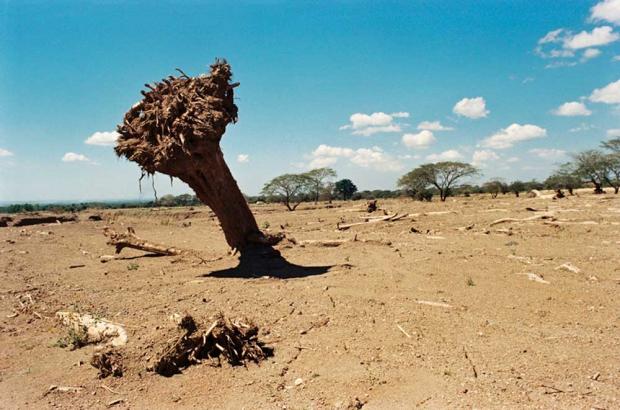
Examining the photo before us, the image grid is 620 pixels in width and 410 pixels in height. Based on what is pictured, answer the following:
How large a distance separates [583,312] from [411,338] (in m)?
3.06

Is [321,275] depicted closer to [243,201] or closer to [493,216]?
[243,201]

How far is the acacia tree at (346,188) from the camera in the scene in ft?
292

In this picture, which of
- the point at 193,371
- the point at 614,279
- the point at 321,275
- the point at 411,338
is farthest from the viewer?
the point at 321,275

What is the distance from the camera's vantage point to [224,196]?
10312mm

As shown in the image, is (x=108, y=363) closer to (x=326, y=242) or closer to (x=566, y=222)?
(x=326, y=242)

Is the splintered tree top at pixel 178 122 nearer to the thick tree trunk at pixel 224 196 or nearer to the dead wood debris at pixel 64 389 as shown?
the thick tree trunk at pixel 224 196

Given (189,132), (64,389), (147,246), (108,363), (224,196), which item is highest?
(189,132)

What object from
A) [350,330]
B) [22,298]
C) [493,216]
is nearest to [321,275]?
[350,330]

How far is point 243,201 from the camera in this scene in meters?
10.9

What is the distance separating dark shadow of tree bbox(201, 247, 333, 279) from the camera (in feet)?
29.9

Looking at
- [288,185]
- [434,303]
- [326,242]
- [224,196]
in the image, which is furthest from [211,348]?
[288,185]

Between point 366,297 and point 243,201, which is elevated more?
point 243,201

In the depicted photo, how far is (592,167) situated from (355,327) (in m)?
51.6

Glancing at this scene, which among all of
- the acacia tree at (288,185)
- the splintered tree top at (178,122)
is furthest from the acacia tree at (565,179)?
the splintered tree top at (178,122)
